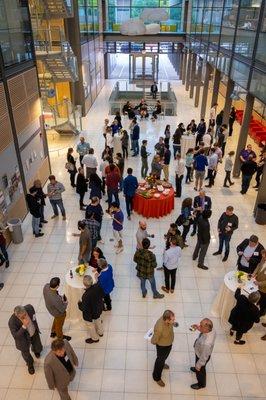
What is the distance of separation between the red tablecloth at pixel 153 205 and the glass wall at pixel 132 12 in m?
23.6

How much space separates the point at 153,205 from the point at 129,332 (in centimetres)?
418

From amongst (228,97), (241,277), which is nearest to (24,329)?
(241,277)

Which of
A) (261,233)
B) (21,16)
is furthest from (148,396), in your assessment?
(21,16)

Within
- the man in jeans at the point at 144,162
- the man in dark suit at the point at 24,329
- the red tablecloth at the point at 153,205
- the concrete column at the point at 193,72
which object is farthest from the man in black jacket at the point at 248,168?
the concrete column at the point at 193,72

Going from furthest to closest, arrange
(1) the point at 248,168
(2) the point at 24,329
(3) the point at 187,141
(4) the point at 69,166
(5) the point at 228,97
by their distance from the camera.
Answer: (5) the point at 228,97 < (3) the point at 187,141 < (4) the point at 69,166 < (1) the point at 248,168 < (2) the point at 24,329

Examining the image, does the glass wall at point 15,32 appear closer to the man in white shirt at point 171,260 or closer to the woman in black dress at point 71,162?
the woman in black dress at point 71,162

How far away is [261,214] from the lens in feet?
31.5

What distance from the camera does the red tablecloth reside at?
963 cm

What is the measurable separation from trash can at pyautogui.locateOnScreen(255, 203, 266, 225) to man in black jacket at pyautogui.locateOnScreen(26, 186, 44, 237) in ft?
20.3

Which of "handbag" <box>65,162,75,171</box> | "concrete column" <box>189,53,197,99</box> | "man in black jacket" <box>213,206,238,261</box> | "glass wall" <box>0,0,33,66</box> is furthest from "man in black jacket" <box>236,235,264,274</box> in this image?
"concrete column" <box>189,53,197,99</box>

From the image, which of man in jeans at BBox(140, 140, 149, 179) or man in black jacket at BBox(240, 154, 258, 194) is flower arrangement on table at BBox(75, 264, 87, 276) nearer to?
man in jeans at BBox(140, 140, 149, 179)

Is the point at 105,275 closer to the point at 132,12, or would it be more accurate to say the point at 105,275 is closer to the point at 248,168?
the point at 248,168

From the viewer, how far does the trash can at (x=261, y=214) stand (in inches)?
374

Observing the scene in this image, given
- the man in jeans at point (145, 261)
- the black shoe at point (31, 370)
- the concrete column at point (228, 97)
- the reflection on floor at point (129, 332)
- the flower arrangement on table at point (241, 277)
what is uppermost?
the concrete column at point (228, 97)
